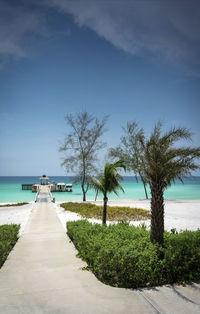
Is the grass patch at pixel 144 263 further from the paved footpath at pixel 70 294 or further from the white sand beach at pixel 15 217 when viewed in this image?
the white sand beach at pixel 15 217

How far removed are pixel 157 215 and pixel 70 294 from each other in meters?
3.21

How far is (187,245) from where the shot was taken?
5.69 metres

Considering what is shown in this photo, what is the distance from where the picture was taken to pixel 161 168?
6301mm

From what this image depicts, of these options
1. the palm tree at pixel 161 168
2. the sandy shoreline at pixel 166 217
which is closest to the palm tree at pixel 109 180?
the sandy shoreline at pixel 166 217

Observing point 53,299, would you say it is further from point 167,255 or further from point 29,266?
point 167,255

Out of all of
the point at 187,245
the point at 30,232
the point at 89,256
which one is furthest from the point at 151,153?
the point at 30,232

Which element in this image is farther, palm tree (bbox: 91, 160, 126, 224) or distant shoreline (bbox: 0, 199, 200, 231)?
distant shoreline (bbox: 0, 199, 200, 231)

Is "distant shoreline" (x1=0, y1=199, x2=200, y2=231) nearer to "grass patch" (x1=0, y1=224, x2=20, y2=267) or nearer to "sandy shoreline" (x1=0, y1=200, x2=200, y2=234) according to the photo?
"sandy shoreline" (x1=0, y1=200, x2=200, y2=234)

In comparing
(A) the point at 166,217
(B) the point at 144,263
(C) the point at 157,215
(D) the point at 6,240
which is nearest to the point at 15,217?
(D) the point at 6,240

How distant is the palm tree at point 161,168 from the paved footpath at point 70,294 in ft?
5.90

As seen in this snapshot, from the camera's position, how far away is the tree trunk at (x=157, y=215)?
20.1 feet

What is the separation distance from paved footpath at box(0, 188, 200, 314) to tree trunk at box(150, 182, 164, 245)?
1.49 metres

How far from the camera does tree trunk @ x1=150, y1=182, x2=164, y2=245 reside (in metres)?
6.13

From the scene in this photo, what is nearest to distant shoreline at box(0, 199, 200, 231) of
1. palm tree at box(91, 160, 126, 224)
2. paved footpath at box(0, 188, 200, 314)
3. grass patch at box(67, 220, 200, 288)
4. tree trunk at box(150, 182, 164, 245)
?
palm tree at box(91, 160, 126, 224)
